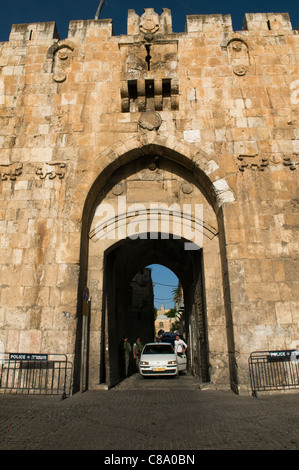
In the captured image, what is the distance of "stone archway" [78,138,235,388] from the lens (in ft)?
23.5

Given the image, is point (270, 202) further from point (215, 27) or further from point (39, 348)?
point (39, 348)

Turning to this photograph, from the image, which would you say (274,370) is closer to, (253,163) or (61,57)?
(253,163)

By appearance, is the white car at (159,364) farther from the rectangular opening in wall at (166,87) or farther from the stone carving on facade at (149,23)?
the stone carving on facade at (149,23)

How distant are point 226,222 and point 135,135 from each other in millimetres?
3189

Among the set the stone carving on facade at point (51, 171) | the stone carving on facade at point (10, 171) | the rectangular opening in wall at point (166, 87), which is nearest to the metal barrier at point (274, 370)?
the stone carving on facade at point (51, 171)

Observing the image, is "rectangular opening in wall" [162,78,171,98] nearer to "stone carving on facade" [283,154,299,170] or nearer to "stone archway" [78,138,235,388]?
"stone archway" [78,138,235,388]

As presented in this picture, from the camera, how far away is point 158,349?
11.2 metres

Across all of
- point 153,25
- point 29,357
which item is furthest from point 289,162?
point 29,357

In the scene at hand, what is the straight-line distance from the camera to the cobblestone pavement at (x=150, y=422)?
3.42 m

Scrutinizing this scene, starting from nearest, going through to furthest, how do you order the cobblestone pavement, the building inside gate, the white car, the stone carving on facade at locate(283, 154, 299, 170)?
the cobblestone pavement < the building inside gate < the stone carving on facade at locate(283, 154, 299, 170) < the white car

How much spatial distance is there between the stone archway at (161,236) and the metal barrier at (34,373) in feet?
2.93

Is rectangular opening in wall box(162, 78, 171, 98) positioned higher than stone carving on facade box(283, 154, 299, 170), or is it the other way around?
rectangular opening in wall box(162, 78, 171, 98)

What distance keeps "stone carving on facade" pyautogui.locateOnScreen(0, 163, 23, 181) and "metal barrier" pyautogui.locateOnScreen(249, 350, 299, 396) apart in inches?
264

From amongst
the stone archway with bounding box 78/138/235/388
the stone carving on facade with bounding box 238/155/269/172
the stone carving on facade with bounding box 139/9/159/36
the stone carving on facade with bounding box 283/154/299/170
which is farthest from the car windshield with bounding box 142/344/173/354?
the stone carving on facade with bounding box 139/9/159/36
